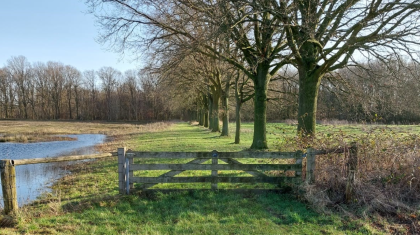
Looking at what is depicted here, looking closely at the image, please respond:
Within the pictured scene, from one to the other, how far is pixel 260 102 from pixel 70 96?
89636 millimetres

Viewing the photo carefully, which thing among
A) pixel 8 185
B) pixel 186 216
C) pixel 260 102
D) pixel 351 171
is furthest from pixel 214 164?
pixel 260 102

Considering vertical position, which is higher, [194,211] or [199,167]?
[199,167]

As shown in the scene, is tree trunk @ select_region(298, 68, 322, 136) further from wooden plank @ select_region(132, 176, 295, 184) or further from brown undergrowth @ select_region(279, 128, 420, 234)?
wooden plank @ select_region(132, 176, 295, 184)

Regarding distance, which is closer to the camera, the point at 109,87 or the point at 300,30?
the point at 300,30

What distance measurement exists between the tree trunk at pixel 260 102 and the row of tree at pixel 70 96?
2553 inches

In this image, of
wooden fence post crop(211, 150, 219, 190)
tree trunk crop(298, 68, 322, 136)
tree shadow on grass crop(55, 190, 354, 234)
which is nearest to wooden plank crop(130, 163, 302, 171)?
wooden fence post crop(211, 150, 219, 190)

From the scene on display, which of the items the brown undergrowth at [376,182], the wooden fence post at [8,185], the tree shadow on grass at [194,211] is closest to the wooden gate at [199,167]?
the tree shadow on grass at [194,211]

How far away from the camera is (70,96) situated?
88.3 meters

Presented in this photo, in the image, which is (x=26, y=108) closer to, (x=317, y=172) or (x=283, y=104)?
(x=283, y=104)

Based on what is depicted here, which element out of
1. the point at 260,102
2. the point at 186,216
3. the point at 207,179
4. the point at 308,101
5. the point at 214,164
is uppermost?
the point at 260,102

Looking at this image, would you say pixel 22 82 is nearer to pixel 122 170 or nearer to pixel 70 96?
pixel 70 96

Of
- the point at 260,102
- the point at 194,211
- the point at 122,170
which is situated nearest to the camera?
the point at 194,211

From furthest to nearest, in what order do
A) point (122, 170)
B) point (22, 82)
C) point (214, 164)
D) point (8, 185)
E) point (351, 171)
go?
point (22, 82)
point (214, 164)
point (122, 170)
point (351, 171)
point (8, 185)

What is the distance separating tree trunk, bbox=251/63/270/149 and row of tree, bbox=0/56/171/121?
64.9m
